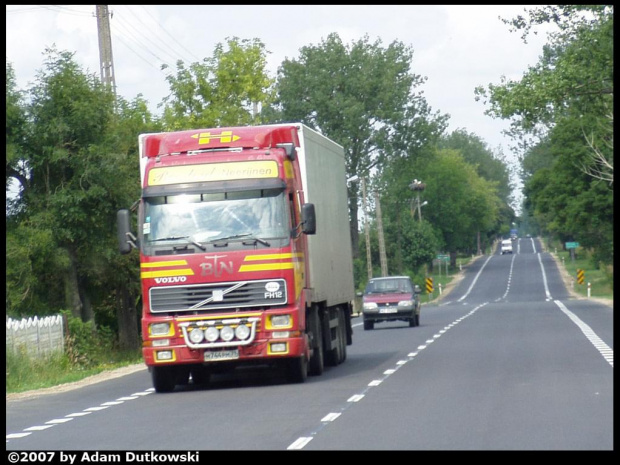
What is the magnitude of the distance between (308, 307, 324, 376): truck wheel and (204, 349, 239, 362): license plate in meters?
1.99

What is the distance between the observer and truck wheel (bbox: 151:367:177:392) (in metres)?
19.1

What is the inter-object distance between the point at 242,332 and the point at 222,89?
3032cm

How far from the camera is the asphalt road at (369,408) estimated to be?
11.5m

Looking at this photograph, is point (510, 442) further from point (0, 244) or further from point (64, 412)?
point (0, 244)

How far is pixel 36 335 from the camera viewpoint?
28.0 metres

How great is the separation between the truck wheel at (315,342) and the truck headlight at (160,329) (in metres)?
2.53

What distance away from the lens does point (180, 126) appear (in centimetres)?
4666

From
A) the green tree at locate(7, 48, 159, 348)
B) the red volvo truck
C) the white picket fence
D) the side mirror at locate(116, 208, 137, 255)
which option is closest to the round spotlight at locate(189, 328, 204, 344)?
the red volvo truck

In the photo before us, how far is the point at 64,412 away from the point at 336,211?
8.17 metres

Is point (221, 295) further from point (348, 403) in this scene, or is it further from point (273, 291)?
point (348, 403)

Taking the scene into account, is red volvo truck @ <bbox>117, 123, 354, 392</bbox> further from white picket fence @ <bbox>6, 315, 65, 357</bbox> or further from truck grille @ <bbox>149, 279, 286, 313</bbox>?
white picket fence @ <bbox>6, 315, 65, 357</bbox>

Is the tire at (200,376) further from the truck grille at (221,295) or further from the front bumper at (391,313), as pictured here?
the front bumper at (391,313)

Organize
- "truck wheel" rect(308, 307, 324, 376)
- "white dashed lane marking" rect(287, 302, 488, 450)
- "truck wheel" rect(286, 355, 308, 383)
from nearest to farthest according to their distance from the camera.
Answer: "white dashed lane marking" rect(287, 302, 488, 450), "truck wheel" rect(286, 355, 308, 383), "truck wheel" rect(308, 307, 324, 376)
